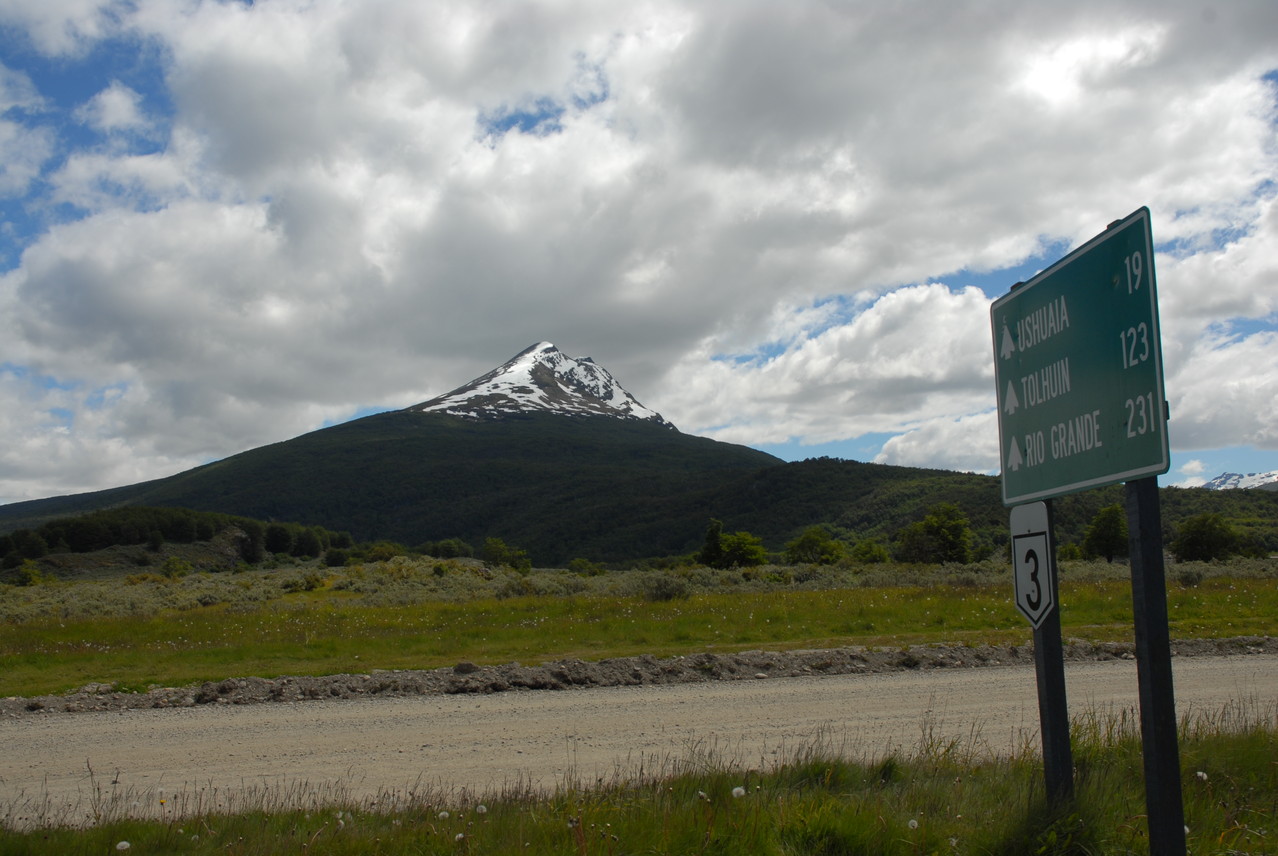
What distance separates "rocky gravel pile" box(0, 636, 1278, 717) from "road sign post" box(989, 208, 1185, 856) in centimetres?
872

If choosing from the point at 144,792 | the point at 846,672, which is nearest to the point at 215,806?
the point at 144,792

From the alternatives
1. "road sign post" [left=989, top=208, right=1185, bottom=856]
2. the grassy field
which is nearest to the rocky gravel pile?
the grassy field

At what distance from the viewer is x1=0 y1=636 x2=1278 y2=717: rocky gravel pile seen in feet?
38.7

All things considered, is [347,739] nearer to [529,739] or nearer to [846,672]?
[529,739]

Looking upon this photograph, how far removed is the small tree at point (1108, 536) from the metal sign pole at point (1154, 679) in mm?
57550

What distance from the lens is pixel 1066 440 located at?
3.85m

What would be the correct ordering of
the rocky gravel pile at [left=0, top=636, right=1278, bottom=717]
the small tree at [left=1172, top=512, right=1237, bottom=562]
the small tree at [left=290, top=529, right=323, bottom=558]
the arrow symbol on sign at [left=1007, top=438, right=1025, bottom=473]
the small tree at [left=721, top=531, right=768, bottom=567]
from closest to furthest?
the arrow symbol on sign at [left=1007, top=438, right=1025, bottom=473] < the rocky gravel pile at [left=0, top=636, right=1278, bottom=717] < the small tree at [left=1172, top=512, right=1237, bottom=562] < the small tree at [left=721, top=531, right=768, bottom=567] < the small tree at [left=290, top=529, right=323, bottom=558]

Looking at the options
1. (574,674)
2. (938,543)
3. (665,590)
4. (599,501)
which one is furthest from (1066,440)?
(599,501)

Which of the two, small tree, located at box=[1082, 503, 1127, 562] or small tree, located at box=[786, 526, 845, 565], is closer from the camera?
small tree, located at box=[1082, 503, 1127, 562]

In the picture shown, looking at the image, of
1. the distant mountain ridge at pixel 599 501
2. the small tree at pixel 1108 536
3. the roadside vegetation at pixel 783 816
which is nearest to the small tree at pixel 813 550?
the small tree at pixel 1108 536

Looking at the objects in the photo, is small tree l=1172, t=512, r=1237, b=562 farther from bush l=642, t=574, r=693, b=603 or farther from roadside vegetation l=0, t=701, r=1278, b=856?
roadside vegetation l=0, t=701, r=1278, b=856

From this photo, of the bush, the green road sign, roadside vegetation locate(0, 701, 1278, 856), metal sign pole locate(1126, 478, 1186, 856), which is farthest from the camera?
the bush

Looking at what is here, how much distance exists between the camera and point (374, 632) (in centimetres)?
1880

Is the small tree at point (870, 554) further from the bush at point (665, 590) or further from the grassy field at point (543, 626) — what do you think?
the bush at point (665, 590)
